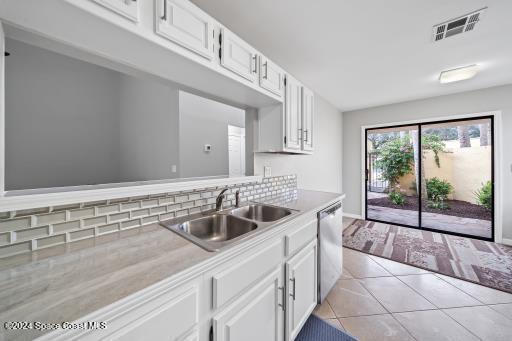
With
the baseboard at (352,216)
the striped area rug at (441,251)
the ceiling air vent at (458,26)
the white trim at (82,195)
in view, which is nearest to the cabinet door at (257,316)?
the white trim at (82,195)

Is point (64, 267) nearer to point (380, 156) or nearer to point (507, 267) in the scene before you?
point (507, 267)

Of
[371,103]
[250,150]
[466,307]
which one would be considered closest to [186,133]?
[250,150]

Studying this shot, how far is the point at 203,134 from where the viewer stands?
1.68 meters

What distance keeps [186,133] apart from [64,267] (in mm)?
1087

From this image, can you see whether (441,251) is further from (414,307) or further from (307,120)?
(307,120)

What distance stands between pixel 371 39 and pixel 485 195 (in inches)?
137

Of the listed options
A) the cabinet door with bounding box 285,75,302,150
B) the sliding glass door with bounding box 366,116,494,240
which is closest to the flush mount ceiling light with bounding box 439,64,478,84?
the sliding glass door with bounding box 366,116,494,240

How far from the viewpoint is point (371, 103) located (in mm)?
3945

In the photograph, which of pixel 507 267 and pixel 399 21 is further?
pixel 507 267

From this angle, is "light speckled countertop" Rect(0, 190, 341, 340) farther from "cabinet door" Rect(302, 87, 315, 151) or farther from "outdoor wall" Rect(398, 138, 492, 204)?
"outdoor wall" Rect(398, 138, 492, 204)

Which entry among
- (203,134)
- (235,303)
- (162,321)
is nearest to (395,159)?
(203,134)

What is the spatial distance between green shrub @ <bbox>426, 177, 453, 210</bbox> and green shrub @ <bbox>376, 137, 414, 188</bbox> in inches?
17.2

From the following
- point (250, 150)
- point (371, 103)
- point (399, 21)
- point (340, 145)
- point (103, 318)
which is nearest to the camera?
point (103, 318)

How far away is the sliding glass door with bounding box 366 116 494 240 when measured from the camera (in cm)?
330
